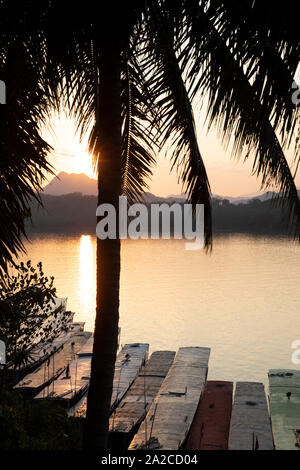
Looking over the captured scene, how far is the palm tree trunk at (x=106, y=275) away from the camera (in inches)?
255

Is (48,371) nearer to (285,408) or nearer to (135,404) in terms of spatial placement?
(135,404)

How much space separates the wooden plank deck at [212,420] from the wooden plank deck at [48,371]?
7.56 metres

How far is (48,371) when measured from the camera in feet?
89.9

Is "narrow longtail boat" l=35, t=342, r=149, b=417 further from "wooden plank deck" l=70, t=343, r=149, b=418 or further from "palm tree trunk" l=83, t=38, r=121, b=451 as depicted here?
"palm tree trunk" l=83, t=38, r=121, b=451

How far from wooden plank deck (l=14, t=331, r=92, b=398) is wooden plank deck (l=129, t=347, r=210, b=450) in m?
5.96

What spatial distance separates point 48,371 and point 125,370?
4828 mm

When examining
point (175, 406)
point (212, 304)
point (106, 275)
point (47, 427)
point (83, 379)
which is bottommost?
point (212, 304)

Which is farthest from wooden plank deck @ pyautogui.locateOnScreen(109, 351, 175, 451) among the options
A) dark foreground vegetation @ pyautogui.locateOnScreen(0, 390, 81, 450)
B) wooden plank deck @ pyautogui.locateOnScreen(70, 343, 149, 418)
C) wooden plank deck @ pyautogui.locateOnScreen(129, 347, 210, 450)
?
dark foreground vegetation @ pyautogui.locateOnScreen(0, 390, 81, 450)

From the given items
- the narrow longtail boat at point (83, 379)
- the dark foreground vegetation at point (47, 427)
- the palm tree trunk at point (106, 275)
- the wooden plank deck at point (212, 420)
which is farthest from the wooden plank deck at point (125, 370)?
the palm tree trunk at point (106, 275)

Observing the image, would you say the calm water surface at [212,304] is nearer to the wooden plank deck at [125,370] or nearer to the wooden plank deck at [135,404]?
the wooden plank deck at [125,370]

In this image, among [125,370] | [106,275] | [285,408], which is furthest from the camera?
[125,370]

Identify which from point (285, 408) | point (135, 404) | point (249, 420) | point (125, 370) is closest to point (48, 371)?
point (125, 370)

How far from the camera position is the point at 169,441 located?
1867cm
